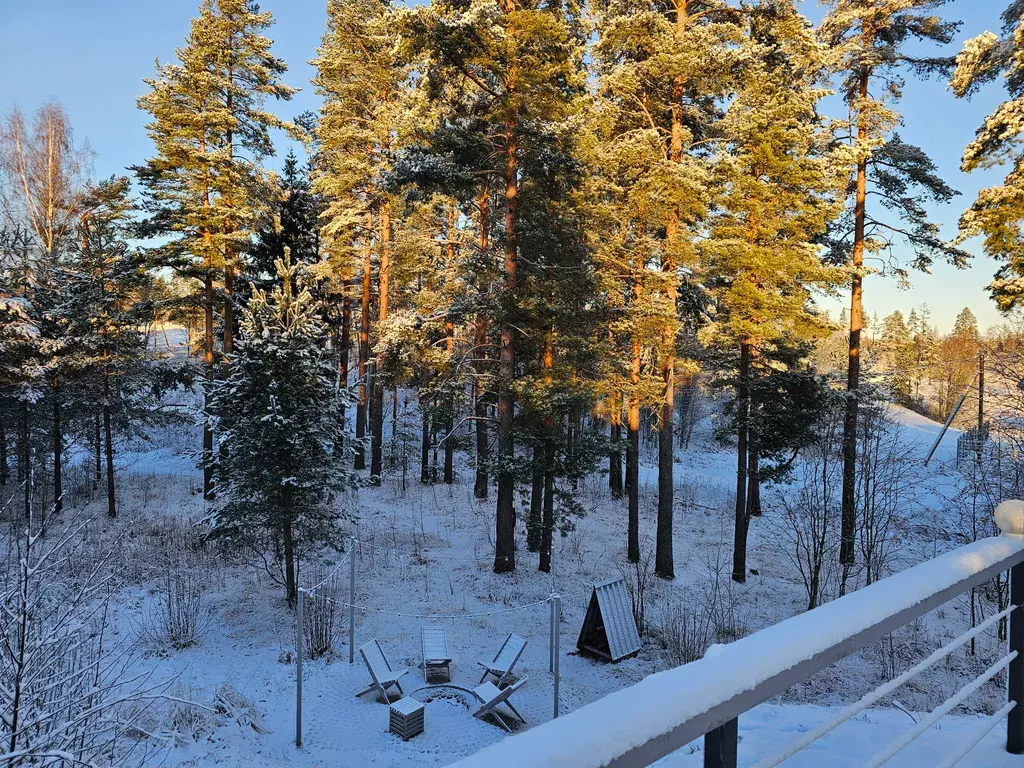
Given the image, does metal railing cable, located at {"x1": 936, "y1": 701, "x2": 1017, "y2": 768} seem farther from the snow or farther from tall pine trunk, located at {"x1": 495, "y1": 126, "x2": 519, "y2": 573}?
tall pine trunk, located at {"x1": 495, "y1": 126, "x2": 519, "y2": 573}

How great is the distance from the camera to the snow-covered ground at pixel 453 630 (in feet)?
22.3

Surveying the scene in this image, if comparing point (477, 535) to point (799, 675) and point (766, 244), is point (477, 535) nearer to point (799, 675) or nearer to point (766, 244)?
point (766, 244)

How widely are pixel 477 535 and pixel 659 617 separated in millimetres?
6106

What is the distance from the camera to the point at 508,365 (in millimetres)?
13719

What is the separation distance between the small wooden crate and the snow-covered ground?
143 mm

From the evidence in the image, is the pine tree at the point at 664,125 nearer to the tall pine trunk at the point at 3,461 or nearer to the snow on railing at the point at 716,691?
the snow on railing at the point at 716,691

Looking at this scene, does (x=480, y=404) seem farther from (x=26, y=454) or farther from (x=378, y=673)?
(x=26, y=454)

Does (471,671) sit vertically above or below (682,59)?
below

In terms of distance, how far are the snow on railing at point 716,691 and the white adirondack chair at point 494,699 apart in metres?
7.37

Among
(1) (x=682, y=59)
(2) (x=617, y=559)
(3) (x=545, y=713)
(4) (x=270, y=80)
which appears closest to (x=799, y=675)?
(3) (x=545, y=713)

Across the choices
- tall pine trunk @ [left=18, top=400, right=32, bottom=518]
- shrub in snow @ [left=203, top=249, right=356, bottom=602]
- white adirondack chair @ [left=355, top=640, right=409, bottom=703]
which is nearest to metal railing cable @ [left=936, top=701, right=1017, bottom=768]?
white adirondack chair @ [left=355, top=640, right=409, bottom=703]

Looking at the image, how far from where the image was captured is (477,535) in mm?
16906

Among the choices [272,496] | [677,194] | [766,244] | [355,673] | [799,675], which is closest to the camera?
[799,675]

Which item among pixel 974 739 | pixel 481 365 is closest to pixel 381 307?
pixel 481 365
